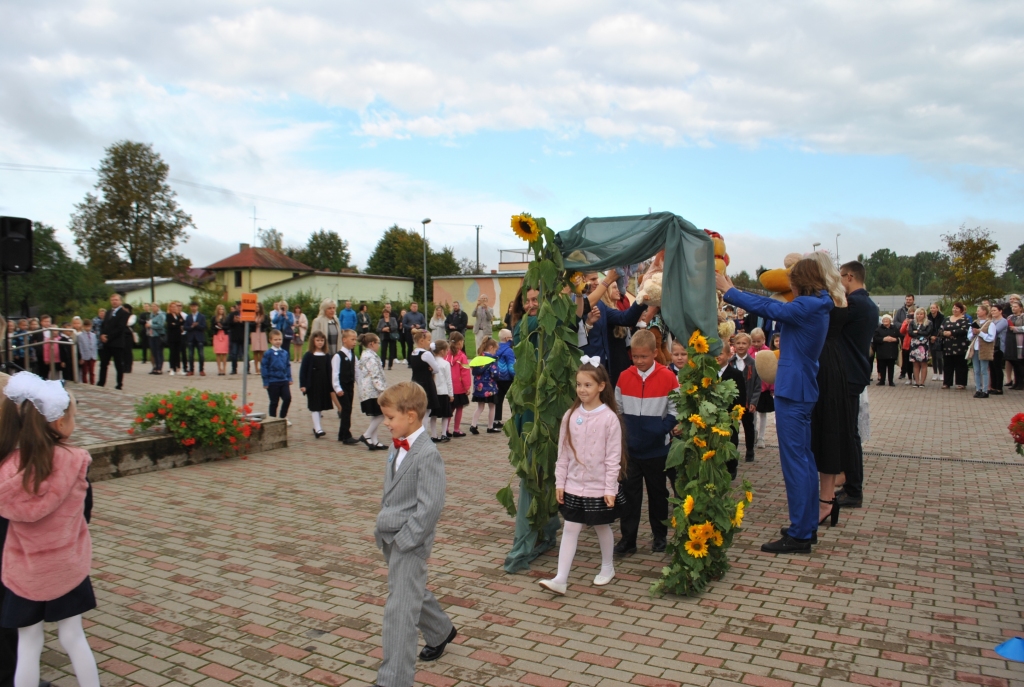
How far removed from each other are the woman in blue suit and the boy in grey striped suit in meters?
3.28

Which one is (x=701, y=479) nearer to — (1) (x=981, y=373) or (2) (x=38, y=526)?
(2) (x=38, y=526)

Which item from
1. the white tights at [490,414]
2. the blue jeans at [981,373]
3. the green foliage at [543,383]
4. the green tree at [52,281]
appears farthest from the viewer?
the green tree at [52,281]

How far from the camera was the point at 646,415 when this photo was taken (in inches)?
239

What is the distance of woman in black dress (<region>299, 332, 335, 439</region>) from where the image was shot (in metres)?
11.8

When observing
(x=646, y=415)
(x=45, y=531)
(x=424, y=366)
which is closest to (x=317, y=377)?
(x=424, y=366)

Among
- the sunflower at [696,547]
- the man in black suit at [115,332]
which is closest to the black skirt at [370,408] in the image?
the sunflower at [696,547]

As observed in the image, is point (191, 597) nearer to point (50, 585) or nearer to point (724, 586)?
point (50, 585)

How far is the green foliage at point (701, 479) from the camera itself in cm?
534

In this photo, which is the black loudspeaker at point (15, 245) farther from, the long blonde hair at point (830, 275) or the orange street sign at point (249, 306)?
the long blonde hair at point (830, 275)

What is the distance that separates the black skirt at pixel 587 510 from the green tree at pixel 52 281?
153ft

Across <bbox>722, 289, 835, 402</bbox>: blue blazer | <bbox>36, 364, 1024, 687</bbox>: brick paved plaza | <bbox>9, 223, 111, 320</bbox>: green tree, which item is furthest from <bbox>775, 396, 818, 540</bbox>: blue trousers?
<bbox>9, 223, 111, 320</bbox>: green tree

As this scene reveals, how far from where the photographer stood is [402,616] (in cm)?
394

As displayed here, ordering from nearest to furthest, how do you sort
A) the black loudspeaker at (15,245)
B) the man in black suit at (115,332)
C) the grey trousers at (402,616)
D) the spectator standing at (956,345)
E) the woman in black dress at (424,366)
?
the grey trousers at (402,616) < the black loudspeaker at (15,245) < the woman in black dress at (424,366) < the man in black suit at (115,332) < the spectator standing at (956,345)

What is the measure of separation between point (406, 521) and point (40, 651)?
1.82 metres
